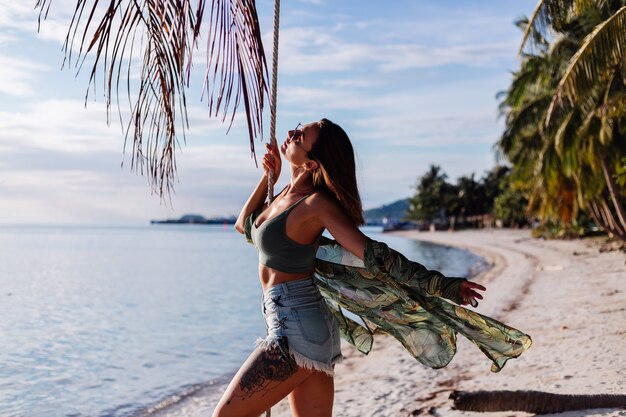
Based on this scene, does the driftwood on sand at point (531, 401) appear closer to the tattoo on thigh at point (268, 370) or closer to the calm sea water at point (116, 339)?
the tattoo on thigh at point (268, 370)

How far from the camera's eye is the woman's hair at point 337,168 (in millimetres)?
2707

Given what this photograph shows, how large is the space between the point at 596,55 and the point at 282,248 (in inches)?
327

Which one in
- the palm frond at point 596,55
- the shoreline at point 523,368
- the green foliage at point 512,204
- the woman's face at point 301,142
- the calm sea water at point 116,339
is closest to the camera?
the woman's face at point 301,142

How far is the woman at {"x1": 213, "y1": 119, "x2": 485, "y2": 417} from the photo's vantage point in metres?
2.68

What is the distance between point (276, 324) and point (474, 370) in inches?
207

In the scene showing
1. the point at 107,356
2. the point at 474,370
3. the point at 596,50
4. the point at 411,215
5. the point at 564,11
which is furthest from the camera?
the point at 411,215

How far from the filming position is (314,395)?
9.32 ft

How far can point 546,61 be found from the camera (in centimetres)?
2295

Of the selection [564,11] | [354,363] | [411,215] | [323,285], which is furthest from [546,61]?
[411,215]

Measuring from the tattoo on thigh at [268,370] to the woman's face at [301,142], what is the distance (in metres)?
0.72

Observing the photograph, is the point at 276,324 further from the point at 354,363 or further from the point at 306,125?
the point at 354,363

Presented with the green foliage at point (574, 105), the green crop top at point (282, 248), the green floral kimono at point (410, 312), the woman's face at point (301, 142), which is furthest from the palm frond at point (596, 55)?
the green crop top at point (282, 248)

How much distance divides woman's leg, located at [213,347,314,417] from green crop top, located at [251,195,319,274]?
327mm

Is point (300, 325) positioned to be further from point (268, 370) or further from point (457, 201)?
point (457, 201)
